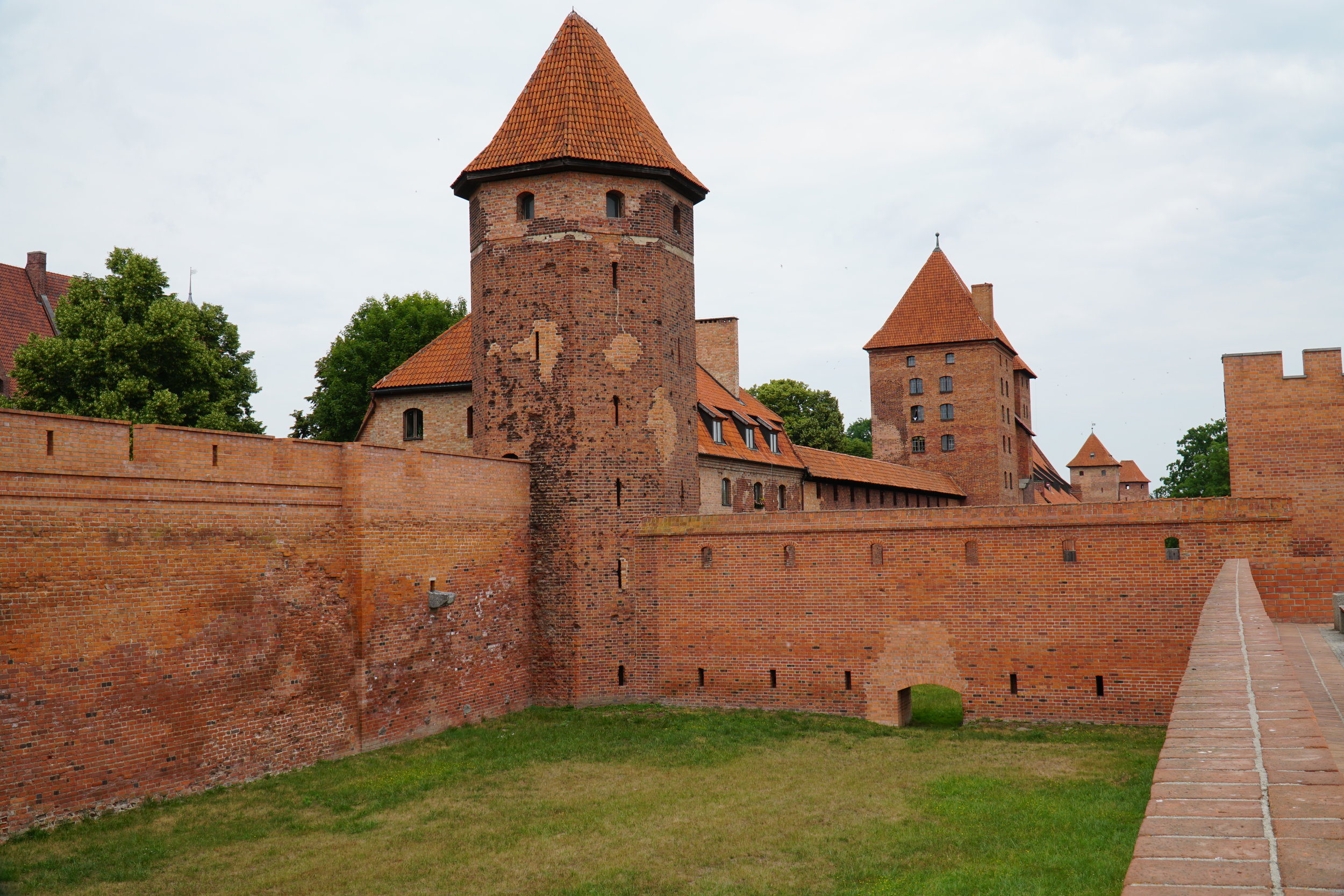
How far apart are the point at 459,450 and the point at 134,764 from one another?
12.6 m

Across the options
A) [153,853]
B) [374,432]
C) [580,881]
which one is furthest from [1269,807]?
[374,432]

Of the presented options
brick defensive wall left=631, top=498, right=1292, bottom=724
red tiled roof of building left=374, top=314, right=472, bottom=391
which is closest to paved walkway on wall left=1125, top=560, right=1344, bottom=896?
brick defensive wall left=631, top=498, right=1292, bottom=724

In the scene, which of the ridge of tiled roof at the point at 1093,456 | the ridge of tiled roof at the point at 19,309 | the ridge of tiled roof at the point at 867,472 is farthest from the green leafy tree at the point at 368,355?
the ridge of tiled roof at the point at 1093,456

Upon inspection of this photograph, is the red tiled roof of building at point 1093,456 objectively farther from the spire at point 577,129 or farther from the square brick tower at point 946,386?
the spire at point 577,129

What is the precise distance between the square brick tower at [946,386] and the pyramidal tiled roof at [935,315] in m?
0.03

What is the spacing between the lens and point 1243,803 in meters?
3.04

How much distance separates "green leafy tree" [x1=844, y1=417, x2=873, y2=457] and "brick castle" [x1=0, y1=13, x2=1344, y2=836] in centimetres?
3811

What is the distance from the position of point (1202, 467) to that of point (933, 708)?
47.9 m

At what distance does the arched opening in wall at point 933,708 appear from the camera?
2006 cm

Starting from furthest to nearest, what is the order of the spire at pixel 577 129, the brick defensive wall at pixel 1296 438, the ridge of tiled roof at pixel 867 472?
the ridge of tiled roof at pixel 867 472
the spire at pixel 577 129
the brick defensive wall at pixel 1296 438

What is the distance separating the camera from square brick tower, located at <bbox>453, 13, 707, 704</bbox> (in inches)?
804

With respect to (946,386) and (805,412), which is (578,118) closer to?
(946,386)

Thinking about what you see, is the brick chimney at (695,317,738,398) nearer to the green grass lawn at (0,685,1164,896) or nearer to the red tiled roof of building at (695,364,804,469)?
the red tiled roof of building at (695,364,804,469)

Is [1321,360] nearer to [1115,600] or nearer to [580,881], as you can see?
[1115,600]
